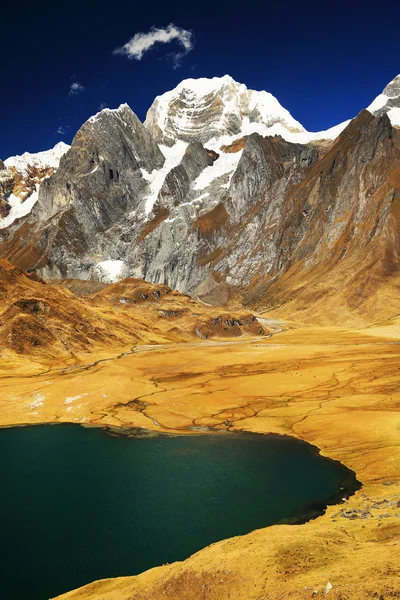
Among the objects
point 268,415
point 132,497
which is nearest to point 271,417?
point 268,415

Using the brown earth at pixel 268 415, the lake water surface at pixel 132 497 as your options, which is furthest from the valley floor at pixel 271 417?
the lake water surface at pixel 132 497

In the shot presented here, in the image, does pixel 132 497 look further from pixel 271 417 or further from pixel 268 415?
pixel 268 415

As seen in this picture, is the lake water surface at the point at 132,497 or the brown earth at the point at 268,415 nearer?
the brown earth at the point at 268,415

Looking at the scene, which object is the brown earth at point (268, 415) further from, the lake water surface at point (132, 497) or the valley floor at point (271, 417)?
the lake water surface at point (132, 497)

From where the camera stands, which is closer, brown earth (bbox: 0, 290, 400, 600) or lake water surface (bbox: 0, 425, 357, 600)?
brown earth (bbox: 0, 290, 400, 600)

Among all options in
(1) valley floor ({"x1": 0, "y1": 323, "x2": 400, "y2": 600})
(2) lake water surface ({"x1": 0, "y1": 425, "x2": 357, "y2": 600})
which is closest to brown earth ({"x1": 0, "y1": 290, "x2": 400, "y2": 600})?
(1) valley floor ({"x1": 0, "y1": 323, "x2": 400, "y2": 600})

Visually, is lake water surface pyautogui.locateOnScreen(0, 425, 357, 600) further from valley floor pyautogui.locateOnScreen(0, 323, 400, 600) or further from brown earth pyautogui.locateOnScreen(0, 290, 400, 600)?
valley floor pyautogui.locateOnScreen(0, 323, 400, 600)
